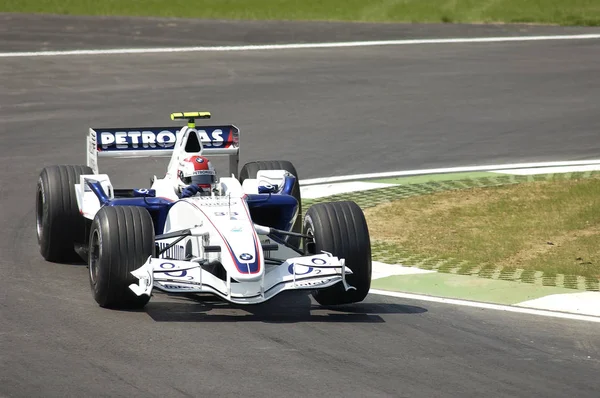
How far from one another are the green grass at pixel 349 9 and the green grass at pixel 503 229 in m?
19.5

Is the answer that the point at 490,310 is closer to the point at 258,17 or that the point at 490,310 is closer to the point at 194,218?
the point at 194,218

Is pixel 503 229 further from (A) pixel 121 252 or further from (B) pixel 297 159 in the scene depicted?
(A) pixel 121 252

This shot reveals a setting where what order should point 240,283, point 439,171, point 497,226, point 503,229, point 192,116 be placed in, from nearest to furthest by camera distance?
point 240,283 → point 192,116 → point 503,229 → point 497,226 → point 439,171

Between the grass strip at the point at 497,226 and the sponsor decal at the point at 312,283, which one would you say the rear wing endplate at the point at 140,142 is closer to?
the grass strip at the point at 497,226

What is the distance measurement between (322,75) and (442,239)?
13.4 meters

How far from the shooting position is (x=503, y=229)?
1463 centimetres

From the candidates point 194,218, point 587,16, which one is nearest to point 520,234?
point 194,218

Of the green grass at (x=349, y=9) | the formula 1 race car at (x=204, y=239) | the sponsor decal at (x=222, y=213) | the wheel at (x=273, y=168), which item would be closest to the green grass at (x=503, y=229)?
the wheel at (x=273, y=168)

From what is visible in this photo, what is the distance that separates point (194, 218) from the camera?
11.3 metres

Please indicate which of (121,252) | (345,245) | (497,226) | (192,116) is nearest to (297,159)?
(497,226)

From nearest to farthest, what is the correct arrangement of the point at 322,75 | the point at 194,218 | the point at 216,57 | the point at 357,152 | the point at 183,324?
A: the point at 183,324
the point at 194,218
the point at 357,152
the point at 322,75
the point at 216,57

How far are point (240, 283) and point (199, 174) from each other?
1833mm

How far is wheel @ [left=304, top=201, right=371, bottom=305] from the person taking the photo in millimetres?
11125

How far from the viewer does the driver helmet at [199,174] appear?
11.9 metres
